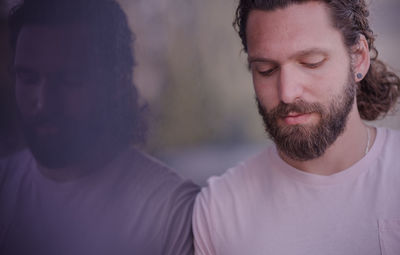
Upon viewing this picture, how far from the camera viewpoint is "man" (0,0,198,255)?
1395 millimetres

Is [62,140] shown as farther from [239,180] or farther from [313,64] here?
[313,64]

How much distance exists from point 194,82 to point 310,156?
89 centimetres

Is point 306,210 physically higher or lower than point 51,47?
lower

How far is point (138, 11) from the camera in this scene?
1.75m

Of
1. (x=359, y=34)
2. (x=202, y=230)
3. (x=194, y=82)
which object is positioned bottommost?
(x=202, y=230)

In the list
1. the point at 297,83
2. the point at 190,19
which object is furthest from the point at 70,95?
the point at 190,19

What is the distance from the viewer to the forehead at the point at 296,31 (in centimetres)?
149

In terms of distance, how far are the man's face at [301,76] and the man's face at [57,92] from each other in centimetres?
67

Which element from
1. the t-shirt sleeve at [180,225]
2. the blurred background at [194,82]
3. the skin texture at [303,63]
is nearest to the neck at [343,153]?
the skin texture at [303,63]

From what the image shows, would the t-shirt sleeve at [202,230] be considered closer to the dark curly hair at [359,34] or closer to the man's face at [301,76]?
the man's face at [301,76]

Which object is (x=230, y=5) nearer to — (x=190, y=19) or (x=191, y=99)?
(x=190, y=19)

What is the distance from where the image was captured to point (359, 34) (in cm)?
166

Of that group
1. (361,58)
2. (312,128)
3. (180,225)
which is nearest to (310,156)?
(312,128)

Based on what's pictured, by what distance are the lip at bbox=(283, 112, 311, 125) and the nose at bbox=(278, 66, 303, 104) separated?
0.07m
